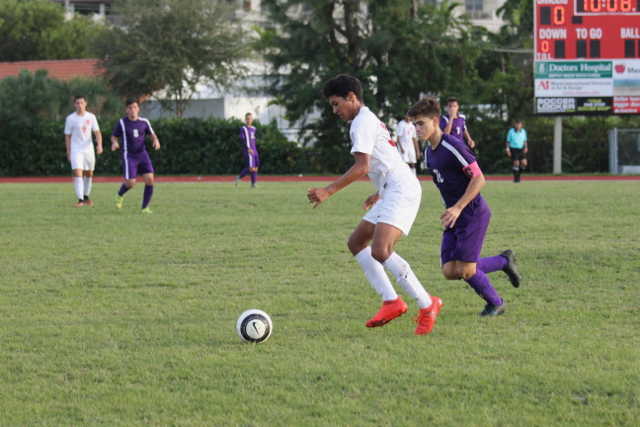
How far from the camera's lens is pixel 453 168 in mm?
4980

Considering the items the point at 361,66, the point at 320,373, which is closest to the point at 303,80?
the point at 361,66

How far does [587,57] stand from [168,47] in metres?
19.3

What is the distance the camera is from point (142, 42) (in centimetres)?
3356

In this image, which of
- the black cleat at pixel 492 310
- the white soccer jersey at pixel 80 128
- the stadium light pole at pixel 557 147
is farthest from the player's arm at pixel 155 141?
the stadium light pole at pixel 557 147

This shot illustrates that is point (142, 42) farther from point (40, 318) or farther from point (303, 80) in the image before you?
point (40, 318)

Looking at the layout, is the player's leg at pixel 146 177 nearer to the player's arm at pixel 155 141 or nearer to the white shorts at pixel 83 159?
the player's arm at pixel 155 141

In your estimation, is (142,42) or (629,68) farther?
(142,42)

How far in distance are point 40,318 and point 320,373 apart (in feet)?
8.17

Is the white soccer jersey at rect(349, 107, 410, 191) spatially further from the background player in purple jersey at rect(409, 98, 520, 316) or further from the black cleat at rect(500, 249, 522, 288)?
the black cleat at rect(500, 249, 522, 288)

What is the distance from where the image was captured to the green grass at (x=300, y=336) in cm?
337

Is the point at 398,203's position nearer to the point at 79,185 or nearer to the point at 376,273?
the point at 376,273

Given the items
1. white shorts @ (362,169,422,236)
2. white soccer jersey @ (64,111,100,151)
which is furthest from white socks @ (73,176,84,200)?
white shorts @ (362,169,422,236)

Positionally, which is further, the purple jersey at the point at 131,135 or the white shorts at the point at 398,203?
the purple jersey at the point at 131,135

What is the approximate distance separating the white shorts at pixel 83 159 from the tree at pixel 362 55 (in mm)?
15708
